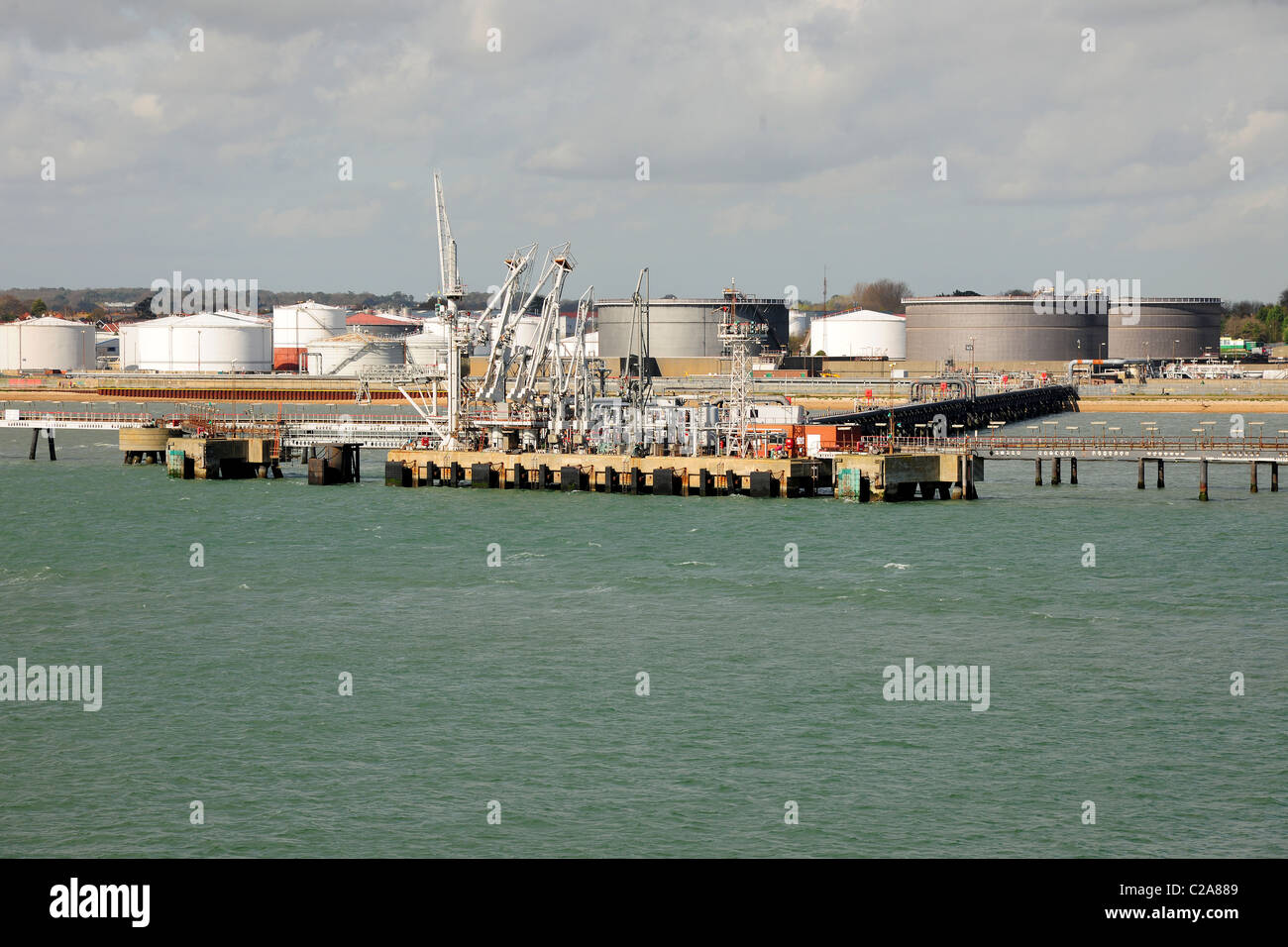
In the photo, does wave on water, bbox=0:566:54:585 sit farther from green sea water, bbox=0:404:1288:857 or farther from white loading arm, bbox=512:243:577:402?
white loading arm, bbox=512:243:577:402

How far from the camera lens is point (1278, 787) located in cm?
3191

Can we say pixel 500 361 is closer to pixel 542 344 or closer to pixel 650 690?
pixel 542 344

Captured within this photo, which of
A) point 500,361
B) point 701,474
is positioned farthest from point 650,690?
point 500,361

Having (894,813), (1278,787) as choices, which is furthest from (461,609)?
(1278,787)

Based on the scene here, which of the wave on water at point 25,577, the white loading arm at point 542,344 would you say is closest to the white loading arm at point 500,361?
the white loading arm at point 542,344

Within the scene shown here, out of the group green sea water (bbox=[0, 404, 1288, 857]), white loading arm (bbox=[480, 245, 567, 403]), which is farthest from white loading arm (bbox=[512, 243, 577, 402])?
green sea water (bbox=[0, 404, 1288, 857])

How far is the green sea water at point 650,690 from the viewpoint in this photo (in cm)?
3017

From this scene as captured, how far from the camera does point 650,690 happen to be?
4000 centimetres

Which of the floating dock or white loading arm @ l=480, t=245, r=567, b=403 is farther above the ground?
white loading arm @ l=480, t=245, r=567, b=403

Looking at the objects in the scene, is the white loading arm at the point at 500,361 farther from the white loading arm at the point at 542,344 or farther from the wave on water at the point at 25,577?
the wave on water at the point at 25,577

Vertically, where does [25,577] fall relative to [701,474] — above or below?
below

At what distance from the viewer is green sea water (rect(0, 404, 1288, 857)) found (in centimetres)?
3017

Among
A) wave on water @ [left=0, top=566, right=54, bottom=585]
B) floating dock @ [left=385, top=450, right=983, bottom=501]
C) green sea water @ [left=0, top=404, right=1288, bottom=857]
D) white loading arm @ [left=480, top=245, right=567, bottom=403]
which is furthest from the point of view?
white loading arm @ [left=480, top=245, right=567, bottom=403]
